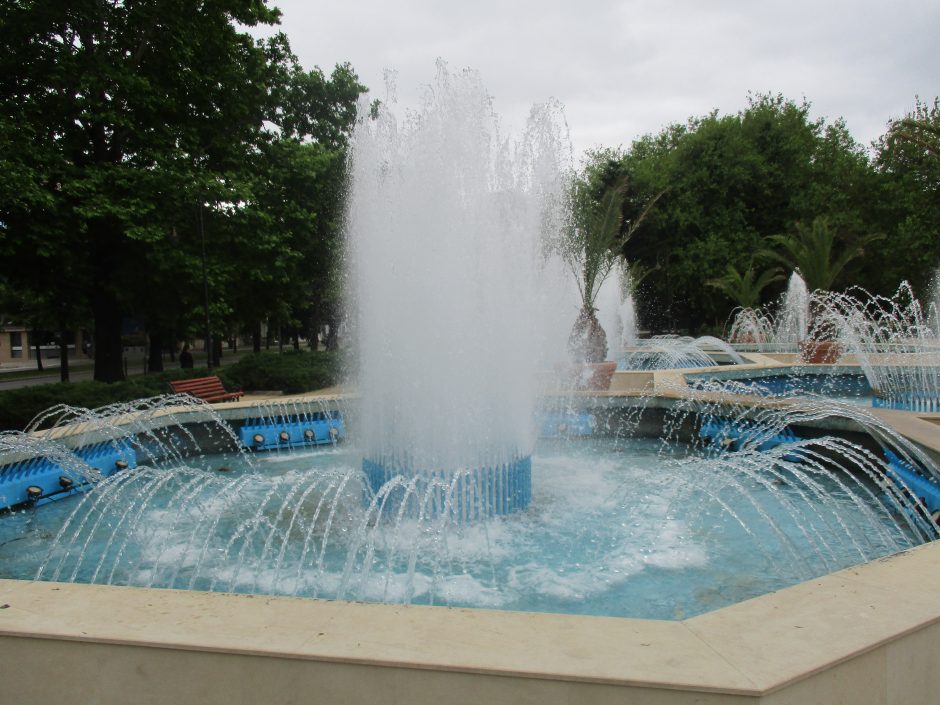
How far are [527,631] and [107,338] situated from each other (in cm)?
1692

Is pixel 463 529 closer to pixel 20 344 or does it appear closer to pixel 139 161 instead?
pixel 139 161

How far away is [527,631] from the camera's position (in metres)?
2.38

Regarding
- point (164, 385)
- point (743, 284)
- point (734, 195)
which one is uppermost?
point (734, 195)

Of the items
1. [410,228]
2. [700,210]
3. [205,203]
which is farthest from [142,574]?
[700,210]

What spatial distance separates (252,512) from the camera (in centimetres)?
629

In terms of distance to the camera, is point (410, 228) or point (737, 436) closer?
point (410, 228)

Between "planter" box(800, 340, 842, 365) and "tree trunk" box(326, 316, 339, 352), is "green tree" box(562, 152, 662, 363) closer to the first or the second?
"planter" box(800, 340, 842, 365)

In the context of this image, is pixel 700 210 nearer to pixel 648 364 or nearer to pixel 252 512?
pixel 648 364

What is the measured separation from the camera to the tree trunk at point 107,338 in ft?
53.0

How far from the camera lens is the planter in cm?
1536

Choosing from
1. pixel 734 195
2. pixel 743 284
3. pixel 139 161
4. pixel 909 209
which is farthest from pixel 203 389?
pixel 909 209

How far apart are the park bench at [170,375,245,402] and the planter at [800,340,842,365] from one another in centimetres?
1352

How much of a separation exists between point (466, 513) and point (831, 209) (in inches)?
1215

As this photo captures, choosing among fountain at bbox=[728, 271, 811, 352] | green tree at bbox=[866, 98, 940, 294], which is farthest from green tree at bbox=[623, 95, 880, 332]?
fountain at bbox=[728, 271, 811, 352]
